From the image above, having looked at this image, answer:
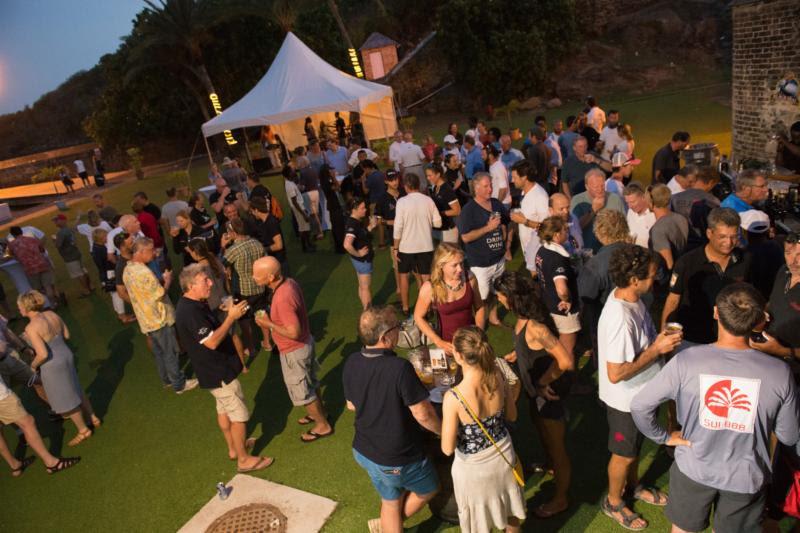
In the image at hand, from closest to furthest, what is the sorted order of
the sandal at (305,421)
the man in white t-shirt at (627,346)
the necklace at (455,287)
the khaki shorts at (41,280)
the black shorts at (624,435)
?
the man in white t-shirt at (627,346), the black shorts at (624,435), the necklace at (455,287), the sandal at (305,421), the khaki shorts at (41,280)

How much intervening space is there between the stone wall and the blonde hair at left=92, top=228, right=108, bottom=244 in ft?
38.3

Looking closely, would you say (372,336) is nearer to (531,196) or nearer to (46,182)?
(531,196)

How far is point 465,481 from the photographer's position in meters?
2.89

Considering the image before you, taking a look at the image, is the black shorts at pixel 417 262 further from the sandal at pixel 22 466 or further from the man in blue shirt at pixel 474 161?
the sandal at pixel 22 466

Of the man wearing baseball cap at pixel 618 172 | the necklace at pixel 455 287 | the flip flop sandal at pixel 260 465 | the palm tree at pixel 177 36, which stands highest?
the palm tree at pixel 177 36

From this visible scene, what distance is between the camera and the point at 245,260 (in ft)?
19.9

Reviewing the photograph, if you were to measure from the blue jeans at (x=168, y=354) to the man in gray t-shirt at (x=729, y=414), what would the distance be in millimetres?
5183

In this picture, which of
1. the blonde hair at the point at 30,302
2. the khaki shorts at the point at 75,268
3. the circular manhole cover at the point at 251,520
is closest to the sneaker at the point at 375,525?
the circular manhole cover at the point at 251,520

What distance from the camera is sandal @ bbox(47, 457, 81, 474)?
17.5 feet

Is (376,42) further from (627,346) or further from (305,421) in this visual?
(627,346)

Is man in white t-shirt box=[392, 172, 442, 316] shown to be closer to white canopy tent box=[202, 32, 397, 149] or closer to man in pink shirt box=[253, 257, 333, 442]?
man in pink shirt box=[253, 257, 333, 442]

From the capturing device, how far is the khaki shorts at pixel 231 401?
14.8 ft

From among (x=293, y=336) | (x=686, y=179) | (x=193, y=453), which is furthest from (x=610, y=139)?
(x=193, y=453)

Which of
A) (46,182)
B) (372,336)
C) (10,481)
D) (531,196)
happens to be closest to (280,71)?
(531,196)
